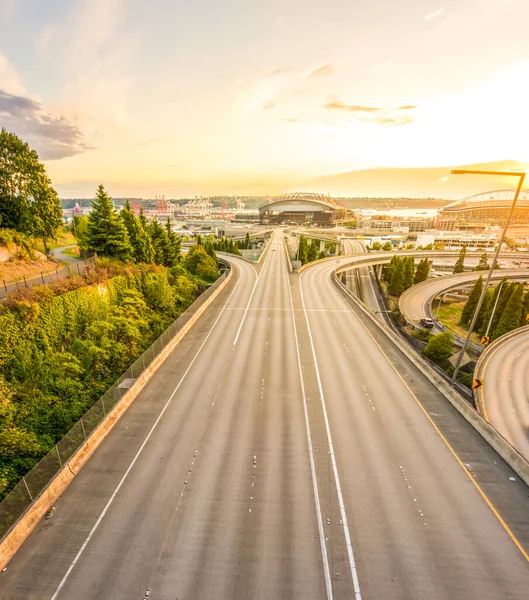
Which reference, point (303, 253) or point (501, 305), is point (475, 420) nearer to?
point (501, 305)

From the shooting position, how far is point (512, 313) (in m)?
40.6

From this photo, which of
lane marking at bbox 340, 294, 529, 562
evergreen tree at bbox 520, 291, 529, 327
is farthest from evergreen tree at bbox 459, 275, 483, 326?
lane marking at bbox 340, 294, 529, 562

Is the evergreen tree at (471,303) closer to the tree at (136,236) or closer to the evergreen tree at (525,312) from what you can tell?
the evergreen tree at (525,312)

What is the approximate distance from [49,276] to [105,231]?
1081 cm

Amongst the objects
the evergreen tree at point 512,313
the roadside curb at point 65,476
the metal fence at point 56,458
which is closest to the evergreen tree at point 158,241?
the roadside curb at point 65,476

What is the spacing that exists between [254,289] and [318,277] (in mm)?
16148

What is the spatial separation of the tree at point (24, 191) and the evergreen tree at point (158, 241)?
16488 mm

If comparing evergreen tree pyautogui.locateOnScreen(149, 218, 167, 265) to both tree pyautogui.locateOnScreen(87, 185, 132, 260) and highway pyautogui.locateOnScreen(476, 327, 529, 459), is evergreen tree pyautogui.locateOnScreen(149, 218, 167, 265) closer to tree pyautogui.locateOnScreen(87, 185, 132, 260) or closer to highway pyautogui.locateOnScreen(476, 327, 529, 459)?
tree pyautogui.locateOnScreen(87, 185, 132, 260)

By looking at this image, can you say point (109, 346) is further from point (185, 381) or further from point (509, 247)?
point (509, 247)

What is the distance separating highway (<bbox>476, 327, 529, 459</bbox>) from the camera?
70.0 feet

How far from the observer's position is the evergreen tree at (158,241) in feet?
161

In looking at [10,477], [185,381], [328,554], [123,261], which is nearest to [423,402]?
[328,554]

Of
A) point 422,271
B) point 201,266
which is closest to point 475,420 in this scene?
point 201,266

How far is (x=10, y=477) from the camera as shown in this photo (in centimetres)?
1326
